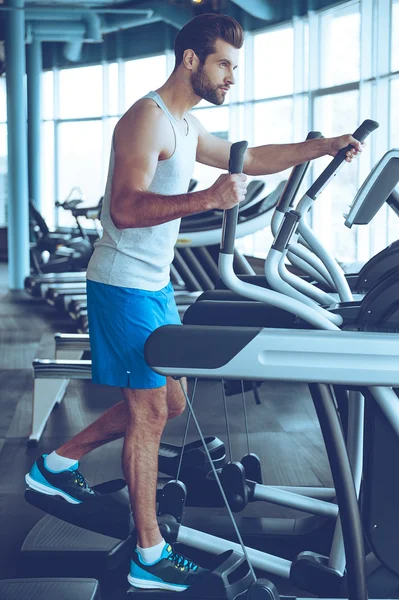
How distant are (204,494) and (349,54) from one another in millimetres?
6301

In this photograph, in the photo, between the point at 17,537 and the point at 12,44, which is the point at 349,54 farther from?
the point at 17,537

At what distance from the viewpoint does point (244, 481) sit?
2.15 meters

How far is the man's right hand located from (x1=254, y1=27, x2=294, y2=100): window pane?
7.42 meters

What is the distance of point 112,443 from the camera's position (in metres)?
3.13

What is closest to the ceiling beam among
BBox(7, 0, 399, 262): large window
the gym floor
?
BBox(7, 0, 399, 262): large window

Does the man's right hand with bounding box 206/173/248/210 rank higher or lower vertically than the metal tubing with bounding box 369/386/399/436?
higher

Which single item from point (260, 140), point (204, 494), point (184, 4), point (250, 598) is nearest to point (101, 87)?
point (184, 4)

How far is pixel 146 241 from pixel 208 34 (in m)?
0.49

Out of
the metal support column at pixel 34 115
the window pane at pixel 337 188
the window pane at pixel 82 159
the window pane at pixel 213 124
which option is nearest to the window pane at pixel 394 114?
the window pane at pixel 337 188

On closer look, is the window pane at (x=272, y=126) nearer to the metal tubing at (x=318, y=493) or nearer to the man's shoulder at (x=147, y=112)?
the metal tubing at (x=318, y=493)

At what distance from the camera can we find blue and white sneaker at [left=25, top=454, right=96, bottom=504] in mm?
2068

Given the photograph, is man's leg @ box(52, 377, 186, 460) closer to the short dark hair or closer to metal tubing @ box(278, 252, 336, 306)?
metal tubing @ box(278, 252, 336, 306)

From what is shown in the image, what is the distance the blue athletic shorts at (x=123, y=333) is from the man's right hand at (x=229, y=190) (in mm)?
444

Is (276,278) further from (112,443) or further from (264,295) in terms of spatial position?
(112,443)
